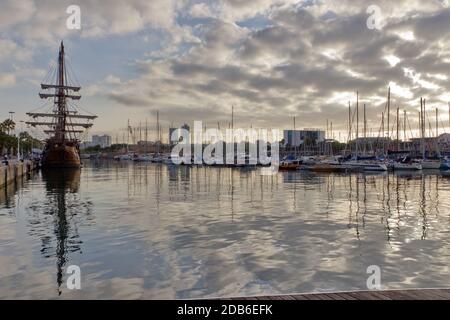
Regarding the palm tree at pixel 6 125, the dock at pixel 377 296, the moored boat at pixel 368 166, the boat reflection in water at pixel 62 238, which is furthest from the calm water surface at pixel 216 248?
the palm tree at pixel 6 125

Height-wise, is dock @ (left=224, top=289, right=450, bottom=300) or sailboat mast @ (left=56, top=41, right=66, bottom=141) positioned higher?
sailboat mast @ (left=56, top=41, right=66, bottom=141)

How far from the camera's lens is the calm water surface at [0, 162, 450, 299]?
38.0 feet

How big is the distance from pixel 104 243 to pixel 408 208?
20.6 metres

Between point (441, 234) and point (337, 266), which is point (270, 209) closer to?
point (441, 234)

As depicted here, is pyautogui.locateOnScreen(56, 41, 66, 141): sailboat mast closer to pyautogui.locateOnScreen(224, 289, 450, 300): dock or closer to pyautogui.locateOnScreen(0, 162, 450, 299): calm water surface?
pyautogui.locateOnScreen(0, 162, 450, 299): calm water surface

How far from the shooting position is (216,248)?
15.8m

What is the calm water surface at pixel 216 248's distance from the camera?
38.0ft

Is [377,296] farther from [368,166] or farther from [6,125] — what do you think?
[6,125]

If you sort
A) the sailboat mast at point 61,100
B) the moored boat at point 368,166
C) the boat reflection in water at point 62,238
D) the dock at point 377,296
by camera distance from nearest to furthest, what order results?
the dock at point 377,296 → the boat reflection in water at point 62,238 → the moored boat at point 368,166 → the sailboat mast at point 61,100

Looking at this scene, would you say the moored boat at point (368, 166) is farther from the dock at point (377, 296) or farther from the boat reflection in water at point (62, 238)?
the dock at point (377, 296)

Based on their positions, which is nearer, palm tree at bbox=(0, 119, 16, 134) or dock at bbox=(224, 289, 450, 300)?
dock at bbox=(224, 289, 450, 300)

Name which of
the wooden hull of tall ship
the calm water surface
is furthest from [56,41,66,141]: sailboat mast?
the calm water surface

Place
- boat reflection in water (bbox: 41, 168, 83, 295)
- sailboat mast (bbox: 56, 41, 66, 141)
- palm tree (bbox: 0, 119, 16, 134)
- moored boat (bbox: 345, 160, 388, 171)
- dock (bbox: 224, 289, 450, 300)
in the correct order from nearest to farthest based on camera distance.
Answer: dock (bbox: 224, 289, 450, 300) < boat reflection in water (bbox: 41, 168, 83, 295) < moored boat (bbox: 345, 160, 388, 171) < sailboat mast (bbox: 56, 41, 66, 141) < palm tree (bbox: 0, 119, 16, 134)
